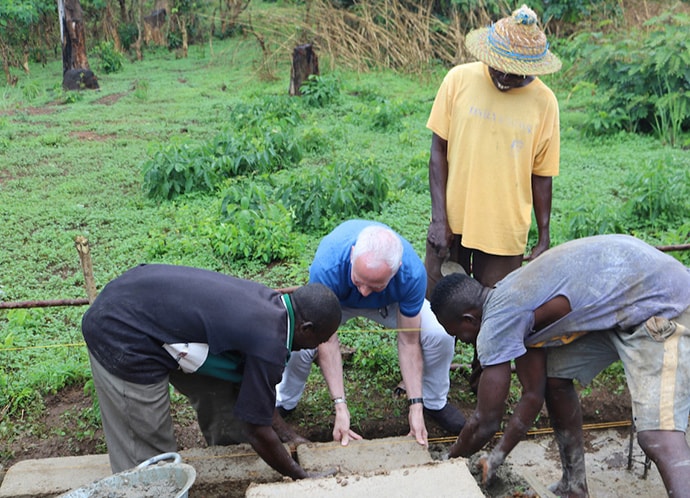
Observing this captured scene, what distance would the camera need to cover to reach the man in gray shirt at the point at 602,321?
306cm

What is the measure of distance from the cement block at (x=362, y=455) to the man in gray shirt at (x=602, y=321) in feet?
1.34

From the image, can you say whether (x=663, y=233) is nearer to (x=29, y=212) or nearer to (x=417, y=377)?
(x=417, y=377)

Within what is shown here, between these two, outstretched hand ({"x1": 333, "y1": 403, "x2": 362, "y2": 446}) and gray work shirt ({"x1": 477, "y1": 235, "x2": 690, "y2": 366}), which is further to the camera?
outstretched hand ({"x1": 333, "y1": 403, "x2": 362, "y2": 446})

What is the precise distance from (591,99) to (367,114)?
134 inches

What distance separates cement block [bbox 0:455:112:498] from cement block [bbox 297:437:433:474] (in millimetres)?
977

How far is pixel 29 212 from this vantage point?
7172 millimetres

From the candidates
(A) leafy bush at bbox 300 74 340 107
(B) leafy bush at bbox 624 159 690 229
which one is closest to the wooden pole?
(B) leafy bush at bbox 624 159 690 229

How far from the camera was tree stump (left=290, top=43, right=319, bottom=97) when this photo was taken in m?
11.6

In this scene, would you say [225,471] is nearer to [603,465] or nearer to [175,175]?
[603,465]

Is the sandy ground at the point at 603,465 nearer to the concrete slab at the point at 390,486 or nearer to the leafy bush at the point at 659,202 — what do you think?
the concrete slab at the point at 390,486

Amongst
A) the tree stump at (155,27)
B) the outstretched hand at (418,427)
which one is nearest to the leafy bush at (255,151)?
the outstretched hand at (418,427)

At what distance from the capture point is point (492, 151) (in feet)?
13.6

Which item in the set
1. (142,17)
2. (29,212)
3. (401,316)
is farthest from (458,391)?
(142,17)

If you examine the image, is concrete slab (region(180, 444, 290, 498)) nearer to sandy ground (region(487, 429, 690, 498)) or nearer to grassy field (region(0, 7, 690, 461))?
grassy field (region(0, 7, 690, 461))
